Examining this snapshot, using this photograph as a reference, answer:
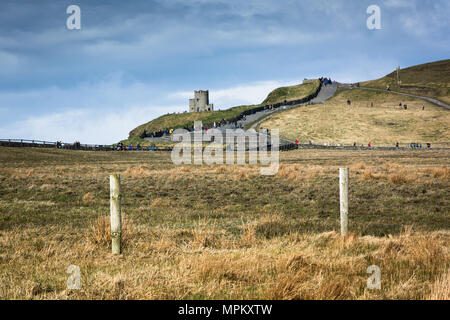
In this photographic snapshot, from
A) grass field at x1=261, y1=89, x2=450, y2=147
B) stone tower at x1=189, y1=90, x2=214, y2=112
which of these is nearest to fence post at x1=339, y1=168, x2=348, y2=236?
grass field at x1=261, y1=89, x2=450, y2=147

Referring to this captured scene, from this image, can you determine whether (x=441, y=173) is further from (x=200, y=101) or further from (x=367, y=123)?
(x=200, y=101)

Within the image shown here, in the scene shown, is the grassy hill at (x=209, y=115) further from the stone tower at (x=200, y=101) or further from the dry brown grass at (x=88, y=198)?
the dry brown grass at (x=88, y=198)

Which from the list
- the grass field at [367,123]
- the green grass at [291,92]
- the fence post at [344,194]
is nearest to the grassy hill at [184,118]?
the green grass at [291,92]

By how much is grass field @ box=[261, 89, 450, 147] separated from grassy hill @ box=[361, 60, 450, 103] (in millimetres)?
14316

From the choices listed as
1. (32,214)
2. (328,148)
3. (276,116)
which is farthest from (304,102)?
(32,214)

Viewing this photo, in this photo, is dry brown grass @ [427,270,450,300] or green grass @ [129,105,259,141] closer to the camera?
dry brown grass @ [427,270,450,300]

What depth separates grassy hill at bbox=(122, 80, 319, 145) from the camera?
132712 millimetres

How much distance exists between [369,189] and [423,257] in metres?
12.2

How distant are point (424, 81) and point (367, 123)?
→ 7909 cm

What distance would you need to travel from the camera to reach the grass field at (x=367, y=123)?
265 ft

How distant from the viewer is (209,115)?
449 feet

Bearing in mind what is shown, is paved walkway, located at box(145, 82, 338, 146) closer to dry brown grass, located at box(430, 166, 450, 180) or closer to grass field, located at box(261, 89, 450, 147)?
grass field, located at box(261, 89, 450, 147)
